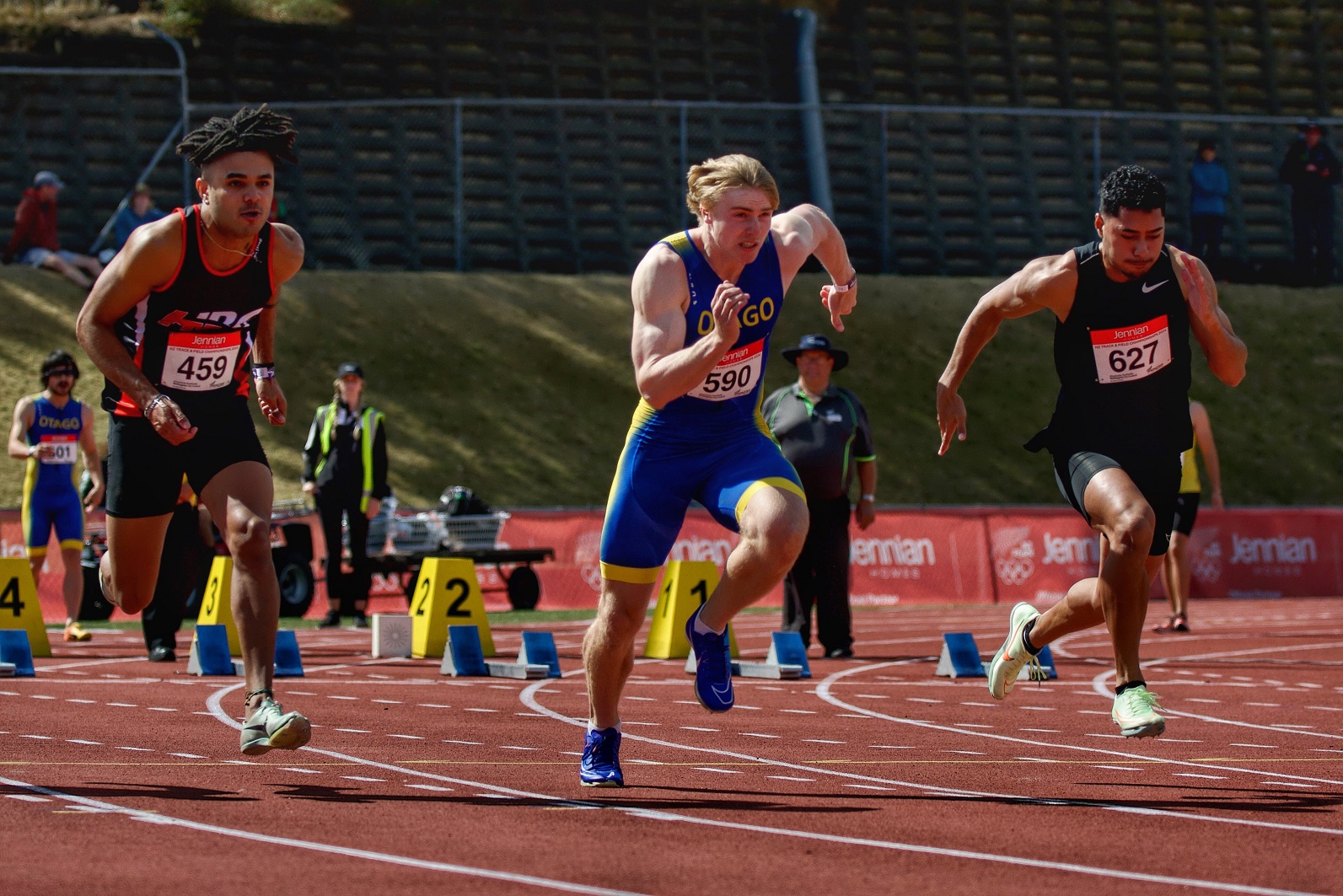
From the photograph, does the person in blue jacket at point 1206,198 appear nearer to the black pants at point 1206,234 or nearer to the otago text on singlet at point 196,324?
the black pants at point 1206,234

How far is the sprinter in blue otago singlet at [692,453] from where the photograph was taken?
6.47m

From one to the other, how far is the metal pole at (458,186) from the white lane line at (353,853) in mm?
20059

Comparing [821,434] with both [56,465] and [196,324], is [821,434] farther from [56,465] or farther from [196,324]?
[196,324]

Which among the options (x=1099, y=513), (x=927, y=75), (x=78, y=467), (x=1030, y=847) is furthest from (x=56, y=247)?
(x=1030, y=847)

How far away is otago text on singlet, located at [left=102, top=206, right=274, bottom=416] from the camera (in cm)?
693

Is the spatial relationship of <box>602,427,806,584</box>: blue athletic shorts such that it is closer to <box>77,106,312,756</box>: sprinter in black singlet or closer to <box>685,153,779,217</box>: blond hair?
<box>685,153,779,217</box>: blond hair

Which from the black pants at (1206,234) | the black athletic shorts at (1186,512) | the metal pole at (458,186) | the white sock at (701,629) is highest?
the metal pole at (458,186)

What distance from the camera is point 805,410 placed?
1334 centimetres

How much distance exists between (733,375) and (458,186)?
764 inches

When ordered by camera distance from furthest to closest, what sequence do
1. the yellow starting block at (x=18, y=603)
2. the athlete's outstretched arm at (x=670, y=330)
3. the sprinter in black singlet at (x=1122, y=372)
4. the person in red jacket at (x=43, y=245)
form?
the person in red jacket at (x=43, y=245) < the yellow starting block at (x=18, y=603) < the sprinter in black singlet at (x=1122, y=372) < the athlete's outstretched arm at (x=670, y=330)

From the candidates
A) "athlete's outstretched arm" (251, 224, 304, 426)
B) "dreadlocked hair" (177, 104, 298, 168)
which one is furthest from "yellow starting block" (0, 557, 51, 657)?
"dreadlocked hair" (177, 104, 298, 168)

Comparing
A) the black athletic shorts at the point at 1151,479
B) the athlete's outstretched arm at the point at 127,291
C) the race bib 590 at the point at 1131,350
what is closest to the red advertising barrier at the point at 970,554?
the black athletic shorts at the point at 1151,479

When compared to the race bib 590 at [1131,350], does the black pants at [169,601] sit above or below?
below

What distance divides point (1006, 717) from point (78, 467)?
15.8 metres
